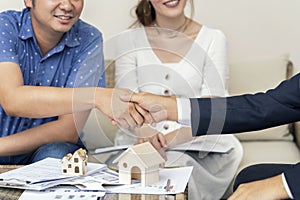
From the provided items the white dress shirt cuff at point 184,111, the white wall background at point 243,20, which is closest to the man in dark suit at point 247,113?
the white dress shirt cuff at point 184,111

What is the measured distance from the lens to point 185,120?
1.75 metres

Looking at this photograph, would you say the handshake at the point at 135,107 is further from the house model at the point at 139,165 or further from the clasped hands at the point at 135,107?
the house model at the point at 139,165

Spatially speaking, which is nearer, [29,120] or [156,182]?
[156,182]

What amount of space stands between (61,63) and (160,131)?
16.8 inches

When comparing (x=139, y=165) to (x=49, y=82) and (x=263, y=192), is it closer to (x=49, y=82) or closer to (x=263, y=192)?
(x=263, y=192)

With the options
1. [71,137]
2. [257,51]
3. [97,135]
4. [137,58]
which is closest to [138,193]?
[97,135]

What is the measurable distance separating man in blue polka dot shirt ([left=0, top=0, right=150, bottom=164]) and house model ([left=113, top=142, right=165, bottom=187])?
0.20 m

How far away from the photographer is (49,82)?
208 centimetres

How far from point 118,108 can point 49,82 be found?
16.8 inches

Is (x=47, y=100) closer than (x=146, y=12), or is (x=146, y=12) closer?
(x=47, y=100)

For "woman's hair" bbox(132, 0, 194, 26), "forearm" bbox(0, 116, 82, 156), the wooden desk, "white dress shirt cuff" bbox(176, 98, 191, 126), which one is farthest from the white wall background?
the wooden desk

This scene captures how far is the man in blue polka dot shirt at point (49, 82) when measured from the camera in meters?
1.80

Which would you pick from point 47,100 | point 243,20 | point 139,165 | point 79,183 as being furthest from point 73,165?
point 243,20

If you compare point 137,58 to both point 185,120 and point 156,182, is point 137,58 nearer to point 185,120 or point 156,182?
point 185,120
